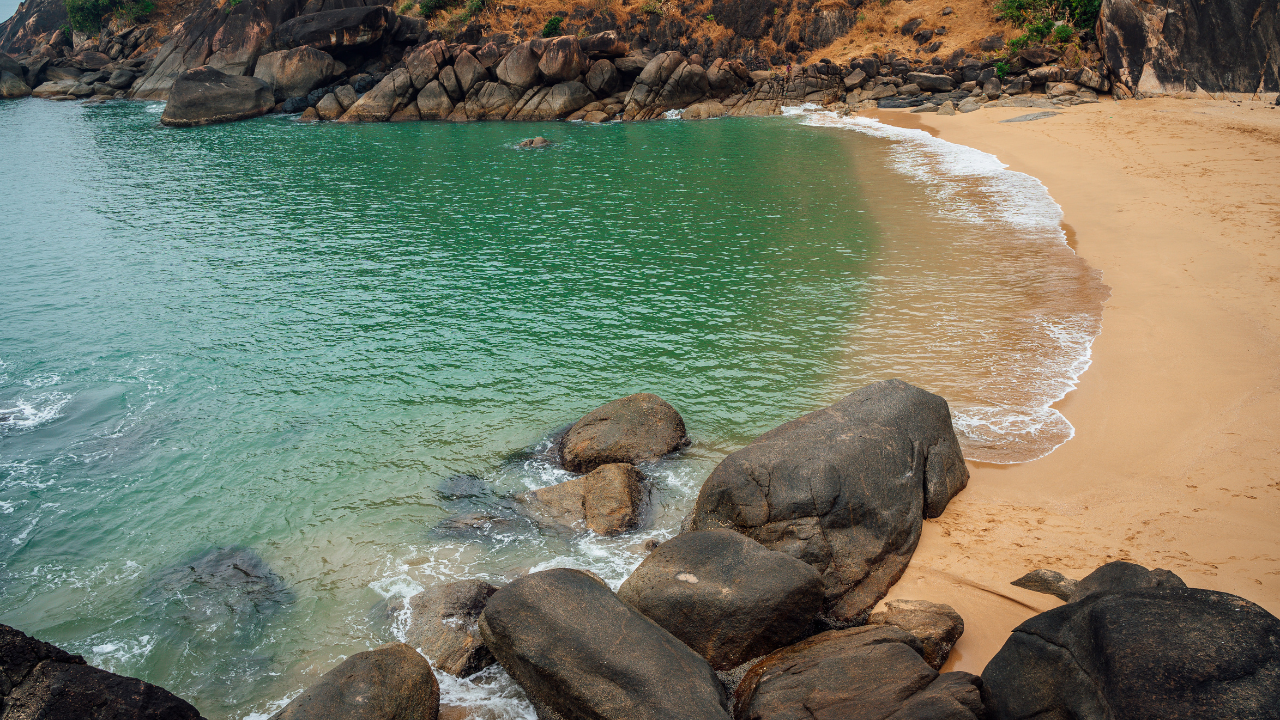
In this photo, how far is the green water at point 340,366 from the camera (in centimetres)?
1103

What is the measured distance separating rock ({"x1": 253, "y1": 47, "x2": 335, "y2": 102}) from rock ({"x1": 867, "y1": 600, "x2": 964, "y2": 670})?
7081 centimetres

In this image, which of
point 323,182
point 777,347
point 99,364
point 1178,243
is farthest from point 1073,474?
point 323,182

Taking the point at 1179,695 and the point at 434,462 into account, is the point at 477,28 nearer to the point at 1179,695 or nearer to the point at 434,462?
the point at 434,462

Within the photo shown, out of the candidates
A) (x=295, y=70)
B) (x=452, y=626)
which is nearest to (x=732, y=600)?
(x=452, y=626)

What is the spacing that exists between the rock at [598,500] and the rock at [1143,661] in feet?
20.2

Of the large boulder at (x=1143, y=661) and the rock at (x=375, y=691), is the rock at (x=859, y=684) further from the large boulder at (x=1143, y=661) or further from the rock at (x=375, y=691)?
the rock at (x=375, y=691)

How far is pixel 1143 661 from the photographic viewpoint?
5.78 meters

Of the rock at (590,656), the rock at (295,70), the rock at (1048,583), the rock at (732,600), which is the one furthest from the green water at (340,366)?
the rock at (295,70)

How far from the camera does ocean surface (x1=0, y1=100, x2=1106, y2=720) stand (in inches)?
433

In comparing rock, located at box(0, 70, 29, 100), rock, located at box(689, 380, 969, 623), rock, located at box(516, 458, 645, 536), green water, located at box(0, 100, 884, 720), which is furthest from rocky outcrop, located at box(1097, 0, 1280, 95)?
rock, located at box(0, 70, 29, 100)

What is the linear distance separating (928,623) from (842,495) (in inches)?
81.1

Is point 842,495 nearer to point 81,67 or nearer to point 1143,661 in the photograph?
point 1143,661

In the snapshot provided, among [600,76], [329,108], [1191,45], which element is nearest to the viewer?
[1191,45]

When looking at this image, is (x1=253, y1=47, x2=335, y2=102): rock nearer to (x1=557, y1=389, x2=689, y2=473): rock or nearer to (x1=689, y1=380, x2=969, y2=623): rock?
(x1=557, y1=389, x2=689, y2=473): rock
